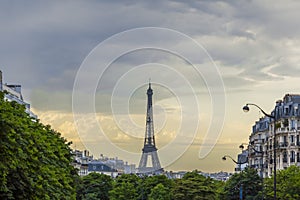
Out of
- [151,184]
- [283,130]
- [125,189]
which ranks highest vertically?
[283,130]

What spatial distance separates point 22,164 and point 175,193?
91324mm

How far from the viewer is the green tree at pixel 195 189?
398 feet

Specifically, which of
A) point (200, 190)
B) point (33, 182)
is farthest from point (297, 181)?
point (33, 182)

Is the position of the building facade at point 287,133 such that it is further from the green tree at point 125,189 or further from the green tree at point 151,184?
the green tree at point 125,189

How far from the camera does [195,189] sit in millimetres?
122250

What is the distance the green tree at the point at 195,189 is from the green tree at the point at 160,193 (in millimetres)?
1784

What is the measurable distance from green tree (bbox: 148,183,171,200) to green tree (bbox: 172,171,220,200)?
70.2 inches

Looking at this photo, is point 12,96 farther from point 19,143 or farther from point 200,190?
point 19,143

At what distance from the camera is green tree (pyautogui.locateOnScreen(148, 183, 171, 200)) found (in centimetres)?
12694

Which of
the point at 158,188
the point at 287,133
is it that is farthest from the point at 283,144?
the point at 158,188

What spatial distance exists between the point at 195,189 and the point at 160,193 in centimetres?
836

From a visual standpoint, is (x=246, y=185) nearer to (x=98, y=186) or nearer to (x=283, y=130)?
(x=283, y=130)

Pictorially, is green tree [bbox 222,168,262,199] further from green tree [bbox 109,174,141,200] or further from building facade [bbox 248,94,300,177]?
green tree [bbox 109,174,141,200]

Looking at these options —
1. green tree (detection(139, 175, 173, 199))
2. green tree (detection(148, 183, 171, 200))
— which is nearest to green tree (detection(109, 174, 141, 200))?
green tree (detection(139, 175, 173, 199))
